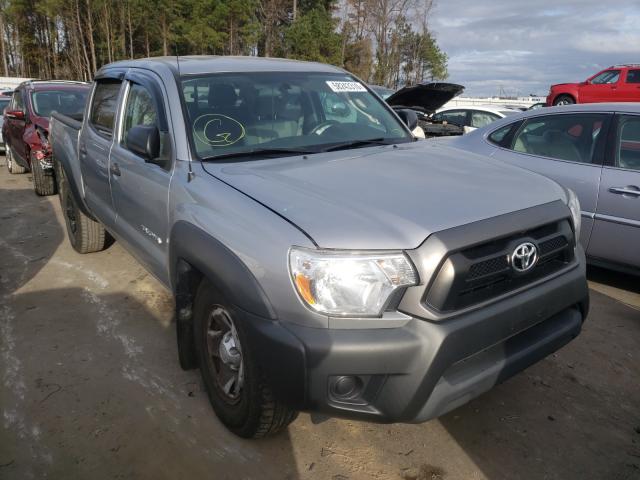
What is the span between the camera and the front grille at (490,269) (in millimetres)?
1927

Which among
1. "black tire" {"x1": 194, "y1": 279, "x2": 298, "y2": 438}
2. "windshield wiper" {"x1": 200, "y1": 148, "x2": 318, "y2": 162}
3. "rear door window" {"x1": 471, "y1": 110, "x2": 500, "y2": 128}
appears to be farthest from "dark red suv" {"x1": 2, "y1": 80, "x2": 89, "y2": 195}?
"rear door window" {"x1": 471, "y1": 110, "x2": 500, "y2": 128}

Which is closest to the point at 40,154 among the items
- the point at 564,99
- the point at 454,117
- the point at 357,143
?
the point at 357,143

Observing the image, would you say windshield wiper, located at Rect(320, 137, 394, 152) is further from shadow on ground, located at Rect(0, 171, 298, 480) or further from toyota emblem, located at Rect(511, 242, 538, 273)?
shadow on ground, located at Rect(0, 171, 298, 480)

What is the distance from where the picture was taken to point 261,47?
39719 mm

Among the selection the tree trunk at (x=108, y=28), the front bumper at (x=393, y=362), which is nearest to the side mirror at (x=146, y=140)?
the front bumper at (x=393, y=362)

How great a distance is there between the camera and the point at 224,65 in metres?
3.29

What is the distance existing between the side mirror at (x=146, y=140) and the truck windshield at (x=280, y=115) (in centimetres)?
19

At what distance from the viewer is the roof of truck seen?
3164mm

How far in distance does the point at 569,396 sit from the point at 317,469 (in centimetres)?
154

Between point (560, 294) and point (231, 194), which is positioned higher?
point (231, 194)

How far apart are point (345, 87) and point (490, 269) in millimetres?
2009

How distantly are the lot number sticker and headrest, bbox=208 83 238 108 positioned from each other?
2.53 feet

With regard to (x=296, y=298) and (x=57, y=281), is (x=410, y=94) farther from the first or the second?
(x=296, y=298)

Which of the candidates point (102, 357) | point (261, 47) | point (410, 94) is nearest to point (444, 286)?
point (102, 357)
